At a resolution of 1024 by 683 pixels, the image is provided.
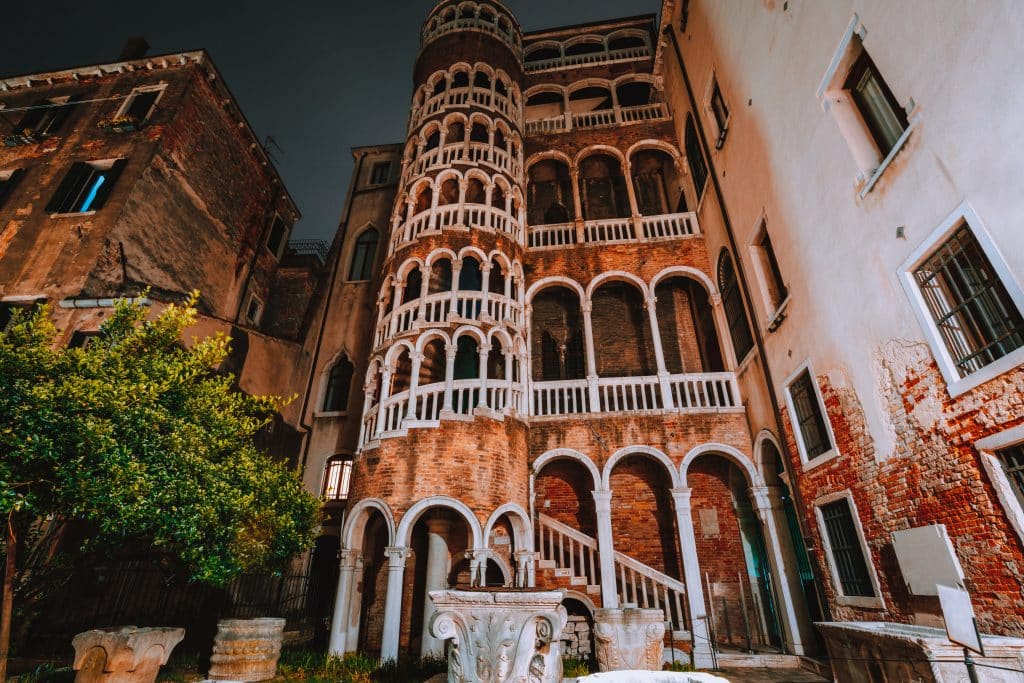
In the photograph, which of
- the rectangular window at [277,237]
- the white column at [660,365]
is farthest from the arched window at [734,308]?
the rectangular window at [277,237]

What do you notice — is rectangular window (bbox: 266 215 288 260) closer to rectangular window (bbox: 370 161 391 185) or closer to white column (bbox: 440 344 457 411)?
rectangular window (bbox: 370 161 391 185)

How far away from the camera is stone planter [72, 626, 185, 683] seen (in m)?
6.39

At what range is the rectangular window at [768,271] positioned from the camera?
10.6 meters

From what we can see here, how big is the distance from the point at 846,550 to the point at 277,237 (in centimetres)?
2248

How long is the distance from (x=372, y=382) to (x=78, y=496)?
6.87 m

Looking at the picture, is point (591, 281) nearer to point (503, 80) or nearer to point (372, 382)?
point (372, 382)

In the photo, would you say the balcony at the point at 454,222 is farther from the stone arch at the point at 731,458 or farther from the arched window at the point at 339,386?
the stone arch at the point at 731,458

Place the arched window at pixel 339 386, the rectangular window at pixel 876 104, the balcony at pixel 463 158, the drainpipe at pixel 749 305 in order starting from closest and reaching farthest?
the rectangular window at pixel 876 104
the drainpipe at pixel 749 305
the balcony at pixel 463 158
the arched window at pixel 339 386

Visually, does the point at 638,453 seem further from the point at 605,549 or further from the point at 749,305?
the point at 749,305

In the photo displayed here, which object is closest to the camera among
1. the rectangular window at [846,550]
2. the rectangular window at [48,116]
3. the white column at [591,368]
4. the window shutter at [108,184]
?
the rectangular window at [846,550]

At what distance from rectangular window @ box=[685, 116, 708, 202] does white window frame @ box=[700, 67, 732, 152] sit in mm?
947

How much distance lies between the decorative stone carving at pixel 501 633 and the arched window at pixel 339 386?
452 inches

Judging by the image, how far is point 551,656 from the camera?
16.1 feet

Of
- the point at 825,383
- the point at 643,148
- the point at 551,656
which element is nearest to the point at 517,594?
the point at 551,656
